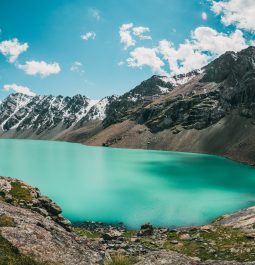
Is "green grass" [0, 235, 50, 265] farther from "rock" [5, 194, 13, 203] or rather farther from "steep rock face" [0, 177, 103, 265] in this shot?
"rock" [5, 194, 13, 203]

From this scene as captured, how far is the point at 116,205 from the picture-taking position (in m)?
62.4

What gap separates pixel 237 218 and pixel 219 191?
34.9 metres

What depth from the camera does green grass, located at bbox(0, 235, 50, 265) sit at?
14.3 metres

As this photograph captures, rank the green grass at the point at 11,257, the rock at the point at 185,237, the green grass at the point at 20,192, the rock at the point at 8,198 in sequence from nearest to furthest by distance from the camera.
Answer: the green grass at the point at 11,257 → the rock at the point at 8,198 → the green grass at the point at 20,192 → the rock at the point at 185,237

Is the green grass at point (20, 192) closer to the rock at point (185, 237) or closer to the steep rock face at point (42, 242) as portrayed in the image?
the steep rock face at point (42, 242)

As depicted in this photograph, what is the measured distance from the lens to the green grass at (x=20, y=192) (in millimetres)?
30031

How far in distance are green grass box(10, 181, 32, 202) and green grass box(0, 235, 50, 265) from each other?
14.5 metres

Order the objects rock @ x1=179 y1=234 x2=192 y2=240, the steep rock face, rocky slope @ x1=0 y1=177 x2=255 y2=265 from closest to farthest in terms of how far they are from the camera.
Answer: the steep rock face, rocky slope @ x1=0 y1=177 x2=255 y2=265, rock @ x1=179 y1=234 x2=192 y2=240

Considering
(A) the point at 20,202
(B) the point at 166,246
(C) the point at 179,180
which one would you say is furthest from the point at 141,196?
(A) the point at 20,202

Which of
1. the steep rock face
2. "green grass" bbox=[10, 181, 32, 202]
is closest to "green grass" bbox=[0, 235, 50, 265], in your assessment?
the steep rock face

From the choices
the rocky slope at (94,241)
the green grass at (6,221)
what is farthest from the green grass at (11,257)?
the green grass at (6,221)

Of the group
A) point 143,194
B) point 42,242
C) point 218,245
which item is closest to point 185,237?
point 218,245

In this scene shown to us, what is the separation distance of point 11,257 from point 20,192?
16895mm

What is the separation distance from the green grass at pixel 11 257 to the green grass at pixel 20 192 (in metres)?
14.5
